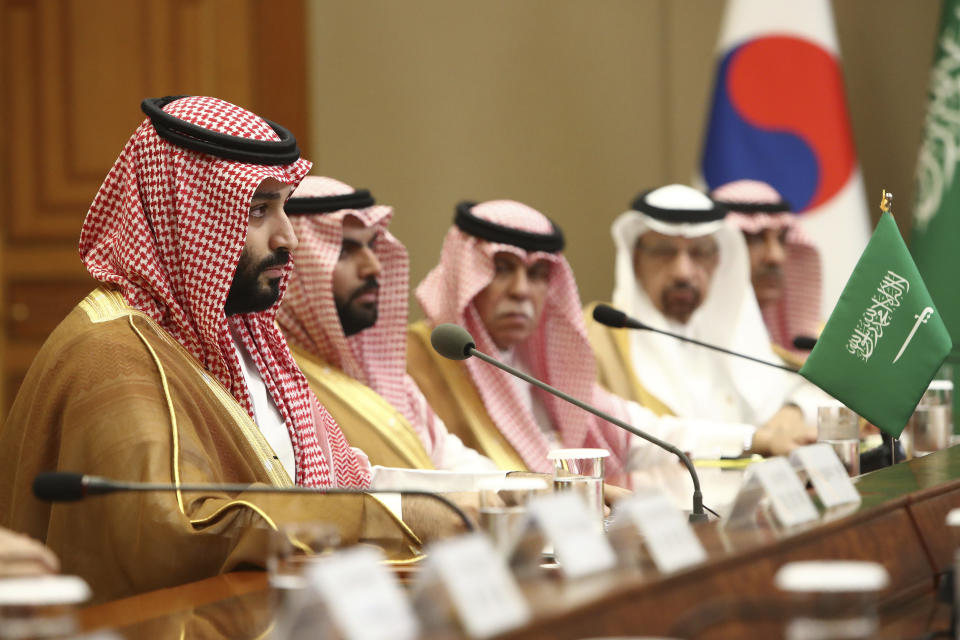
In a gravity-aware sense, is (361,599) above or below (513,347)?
above

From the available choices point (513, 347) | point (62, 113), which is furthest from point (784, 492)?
point (62, 113)

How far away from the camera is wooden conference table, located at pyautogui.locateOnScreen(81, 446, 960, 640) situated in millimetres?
1167

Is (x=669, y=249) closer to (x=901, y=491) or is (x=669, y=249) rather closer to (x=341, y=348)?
(x=341, y=348)

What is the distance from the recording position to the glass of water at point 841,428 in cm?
269

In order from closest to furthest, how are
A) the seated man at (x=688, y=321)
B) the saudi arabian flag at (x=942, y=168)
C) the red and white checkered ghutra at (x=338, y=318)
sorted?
1. the red and white checkered ghutra at (x=338, y=318)
2. the seated man at (x=688, y=321)
3. the saudi arabian flag at (x=942, y=168)

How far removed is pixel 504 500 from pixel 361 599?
1.80 ft

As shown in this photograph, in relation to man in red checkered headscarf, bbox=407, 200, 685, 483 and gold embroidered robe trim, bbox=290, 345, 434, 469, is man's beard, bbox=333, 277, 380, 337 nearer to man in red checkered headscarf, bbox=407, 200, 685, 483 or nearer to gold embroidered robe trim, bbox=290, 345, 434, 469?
gold embroidered robe trim, bbox=290, 345, 434, 469

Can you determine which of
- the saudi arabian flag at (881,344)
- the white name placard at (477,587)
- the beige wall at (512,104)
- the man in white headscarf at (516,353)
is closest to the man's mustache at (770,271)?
the beige wall at (512,104)

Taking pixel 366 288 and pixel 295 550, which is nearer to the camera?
pixel 295 550

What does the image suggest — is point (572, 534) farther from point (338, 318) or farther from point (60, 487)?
point (338, 318)

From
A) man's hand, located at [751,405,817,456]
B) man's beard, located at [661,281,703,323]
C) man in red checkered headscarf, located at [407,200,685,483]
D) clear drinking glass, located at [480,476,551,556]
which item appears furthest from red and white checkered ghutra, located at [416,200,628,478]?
clear drinking glass, located at [480,476,551,556]

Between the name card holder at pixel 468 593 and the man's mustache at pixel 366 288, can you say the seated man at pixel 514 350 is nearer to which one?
the man's mustache at pixel 366 288

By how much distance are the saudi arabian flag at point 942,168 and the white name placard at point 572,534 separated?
12.1 feet

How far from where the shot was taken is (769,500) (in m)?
1.55
